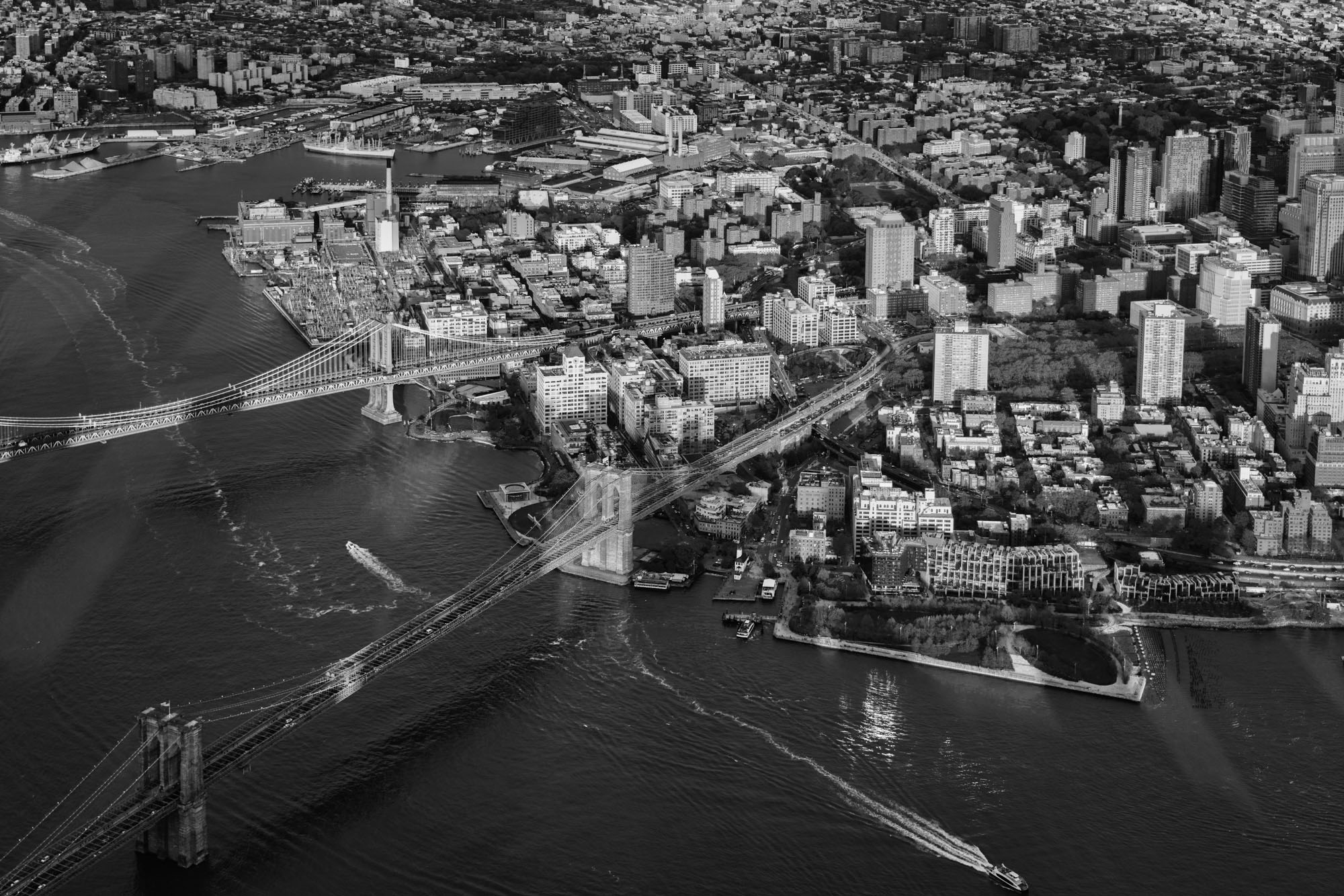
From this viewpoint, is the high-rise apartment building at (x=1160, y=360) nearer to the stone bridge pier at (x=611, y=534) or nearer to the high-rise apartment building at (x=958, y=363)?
the high-rise apartment building at (x=958, y=363)

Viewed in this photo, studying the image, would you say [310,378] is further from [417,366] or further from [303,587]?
[303,587]

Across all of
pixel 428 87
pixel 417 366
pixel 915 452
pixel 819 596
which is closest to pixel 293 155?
pixel 428 87

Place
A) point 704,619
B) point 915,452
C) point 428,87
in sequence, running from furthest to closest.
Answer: point 428,87
point 915,452
point 704,619

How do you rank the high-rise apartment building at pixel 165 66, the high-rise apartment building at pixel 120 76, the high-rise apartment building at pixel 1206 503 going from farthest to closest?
the high-rise apartment building at pixel 165 66
the high-rise apartment building at pixel 120 76
the high-rise apartment building at pixel 1206 503

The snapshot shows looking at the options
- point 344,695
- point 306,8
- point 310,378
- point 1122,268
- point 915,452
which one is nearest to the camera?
point 344,695

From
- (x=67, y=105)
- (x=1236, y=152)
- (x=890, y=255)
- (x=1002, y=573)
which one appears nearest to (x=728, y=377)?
(x=890, y=255)

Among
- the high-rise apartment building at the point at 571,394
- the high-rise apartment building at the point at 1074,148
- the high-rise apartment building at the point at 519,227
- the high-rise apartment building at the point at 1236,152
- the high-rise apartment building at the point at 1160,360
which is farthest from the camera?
the high-rise apartment building at the point at 1074,148

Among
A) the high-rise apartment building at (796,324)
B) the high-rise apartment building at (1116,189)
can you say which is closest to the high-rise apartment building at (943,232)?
the high-rise apartment building at (1116,189)
